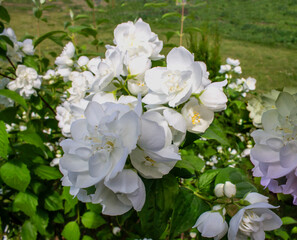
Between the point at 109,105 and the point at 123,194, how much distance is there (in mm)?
185

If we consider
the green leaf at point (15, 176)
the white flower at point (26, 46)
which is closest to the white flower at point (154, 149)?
the green leaf at point (15, 176)

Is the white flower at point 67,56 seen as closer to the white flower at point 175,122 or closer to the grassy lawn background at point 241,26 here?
the white flower at point 175,122

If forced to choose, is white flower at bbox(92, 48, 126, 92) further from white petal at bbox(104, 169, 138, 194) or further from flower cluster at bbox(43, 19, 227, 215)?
white petal at bbox(104, 169, 138, 194)

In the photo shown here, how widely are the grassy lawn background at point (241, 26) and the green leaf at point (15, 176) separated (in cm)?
342

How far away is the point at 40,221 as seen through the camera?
60.6 inches

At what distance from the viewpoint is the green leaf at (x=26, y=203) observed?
4.39ft

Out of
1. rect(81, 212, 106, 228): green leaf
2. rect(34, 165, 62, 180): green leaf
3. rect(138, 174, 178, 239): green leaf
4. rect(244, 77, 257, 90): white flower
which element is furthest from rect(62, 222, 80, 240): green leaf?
rect(244, 77, 257, 90): white flower

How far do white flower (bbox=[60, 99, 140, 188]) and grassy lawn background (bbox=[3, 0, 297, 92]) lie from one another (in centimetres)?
404

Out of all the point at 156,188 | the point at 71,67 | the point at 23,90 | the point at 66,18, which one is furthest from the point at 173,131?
the point at 66,18

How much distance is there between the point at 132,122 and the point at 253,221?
399 mm

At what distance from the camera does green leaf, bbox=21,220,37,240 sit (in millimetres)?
1527

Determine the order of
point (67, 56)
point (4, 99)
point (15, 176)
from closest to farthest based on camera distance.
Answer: point (15, 176)
point (67, 56)
point (4, 99)

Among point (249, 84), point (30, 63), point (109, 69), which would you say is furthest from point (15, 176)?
point (249, 84)

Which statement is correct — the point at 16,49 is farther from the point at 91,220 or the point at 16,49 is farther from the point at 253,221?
the point at 253,221
